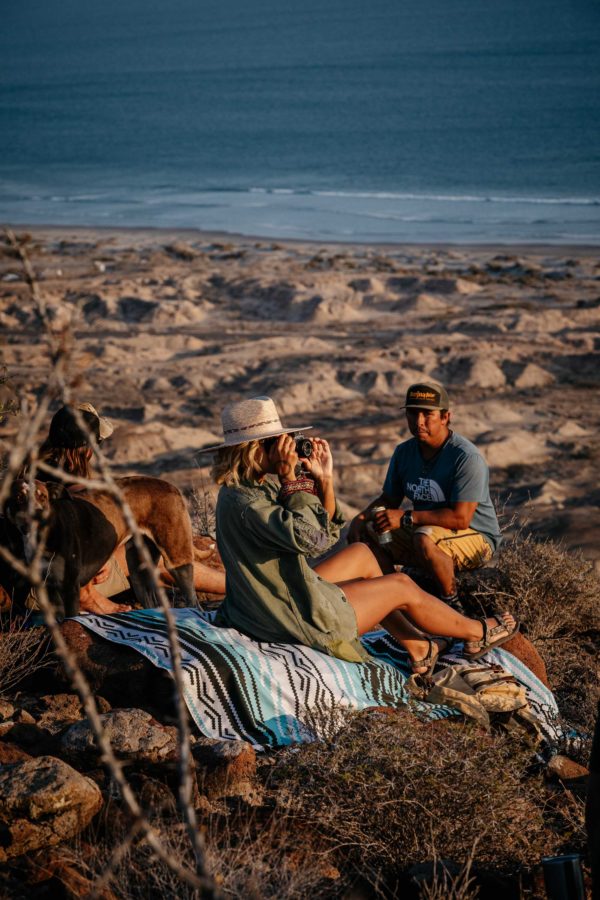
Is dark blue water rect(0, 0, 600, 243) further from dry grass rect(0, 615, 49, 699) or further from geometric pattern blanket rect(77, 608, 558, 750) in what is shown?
dry grass rect(0, 615, 49, 699)

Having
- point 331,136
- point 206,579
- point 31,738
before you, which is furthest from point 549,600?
point 331,136

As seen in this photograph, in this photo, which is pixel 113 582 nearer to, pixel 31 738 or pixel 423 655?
pixel 31 738

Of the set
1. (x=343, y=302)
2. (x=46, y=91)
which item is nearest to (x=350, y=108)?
(x=46, y=91)

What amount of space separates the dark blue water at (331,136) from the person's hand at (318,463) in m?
28.6

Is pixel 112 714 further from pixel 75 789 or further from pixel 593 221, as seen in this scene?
pixel 593 221

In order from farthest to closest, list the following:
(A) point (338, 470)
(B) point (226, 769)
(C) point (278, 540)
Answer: (A) point (338, 470), (C) point (278, 540), (B) point (226, 769)

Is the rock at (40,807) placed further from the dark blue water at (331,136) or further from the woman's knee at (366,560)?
the dark blue water at (331,136)

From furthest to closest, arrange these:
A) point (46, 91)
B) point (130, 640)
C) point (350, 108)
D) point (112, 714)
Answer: point (46, 91)
point (350, 108)
point (130, 640)
point (112, 714)

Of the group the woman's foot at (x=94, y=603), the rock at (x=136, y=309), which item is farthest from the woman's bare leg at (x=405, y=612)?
the rock at (x=136, y=309)

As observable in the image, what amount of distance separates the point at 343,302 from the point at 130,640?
657 inches

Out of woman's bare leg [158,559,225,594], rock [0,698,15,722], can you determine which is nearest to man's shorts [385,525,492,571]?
woman's bare leg [158,559,225,594]

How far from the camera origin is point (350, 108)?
273 ft

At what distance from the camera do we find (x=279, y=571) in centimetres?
438

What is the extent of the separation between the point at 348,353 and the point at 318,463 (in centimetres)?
1260
